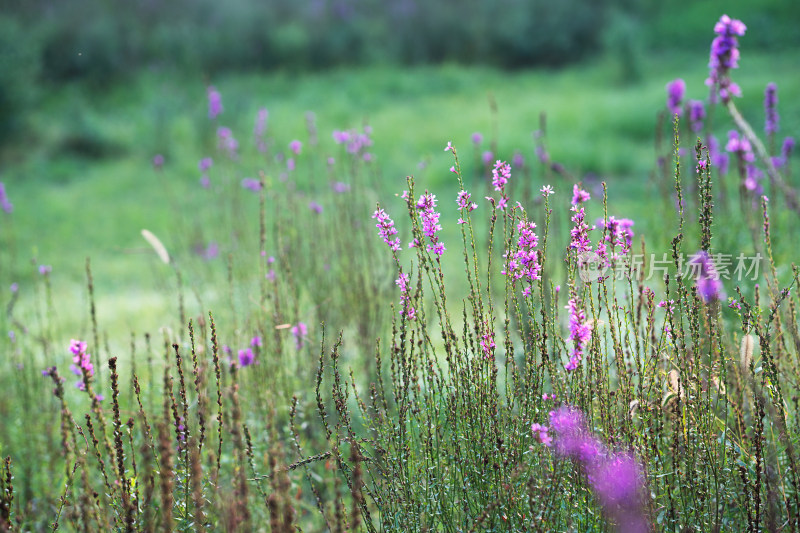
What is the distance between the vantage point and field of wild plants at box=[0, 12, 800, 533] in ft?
5.83

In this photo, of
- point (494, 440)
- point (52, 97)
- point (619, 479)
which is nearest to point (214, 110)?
point (494, 440)

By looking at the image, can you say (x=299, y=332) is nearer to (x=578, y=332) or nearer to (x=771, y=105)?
(x=578, y=332)

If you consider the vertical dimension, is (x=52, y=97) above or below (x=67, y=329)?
above

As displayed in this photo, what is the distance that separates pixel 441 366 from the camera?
4.46 meters

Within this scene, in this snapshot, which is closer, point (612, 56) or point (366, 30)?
point (612, 56)

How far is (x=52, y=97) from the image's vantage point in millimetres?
14820

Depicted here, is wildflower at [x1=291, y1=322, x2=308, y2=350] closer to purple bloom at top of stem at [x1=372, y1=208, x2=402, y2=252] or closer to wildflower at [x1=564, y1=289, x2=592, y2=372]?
purple bloom at top of stem at [x1=372, y1=208, x2=402, y2=252]

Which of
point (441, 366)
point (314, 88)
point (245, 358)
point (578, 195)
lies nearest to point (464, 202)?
point (578, 195)

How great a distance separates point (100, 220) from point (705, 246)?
28.2 feet

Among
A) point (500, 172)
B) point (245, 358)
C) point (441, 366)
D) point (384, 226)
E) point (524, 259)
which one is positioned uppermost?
point (500, 172)

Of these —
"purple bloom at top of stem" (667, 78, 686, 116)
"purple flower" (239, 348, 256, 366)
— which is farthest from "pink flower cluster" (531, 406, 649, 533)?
"purple bloom at top of stem" (667, 78, 686, 116)

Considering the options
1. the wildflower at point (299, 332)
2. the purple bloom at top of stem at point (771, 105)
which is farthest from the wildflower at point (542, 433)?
the purple bloom at top of stem at point (771, 105)

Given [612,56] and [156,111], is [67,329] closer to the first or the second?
[156,111]

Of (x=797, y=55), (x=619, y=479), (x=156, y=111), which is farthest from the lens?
(x=797, y=55)
